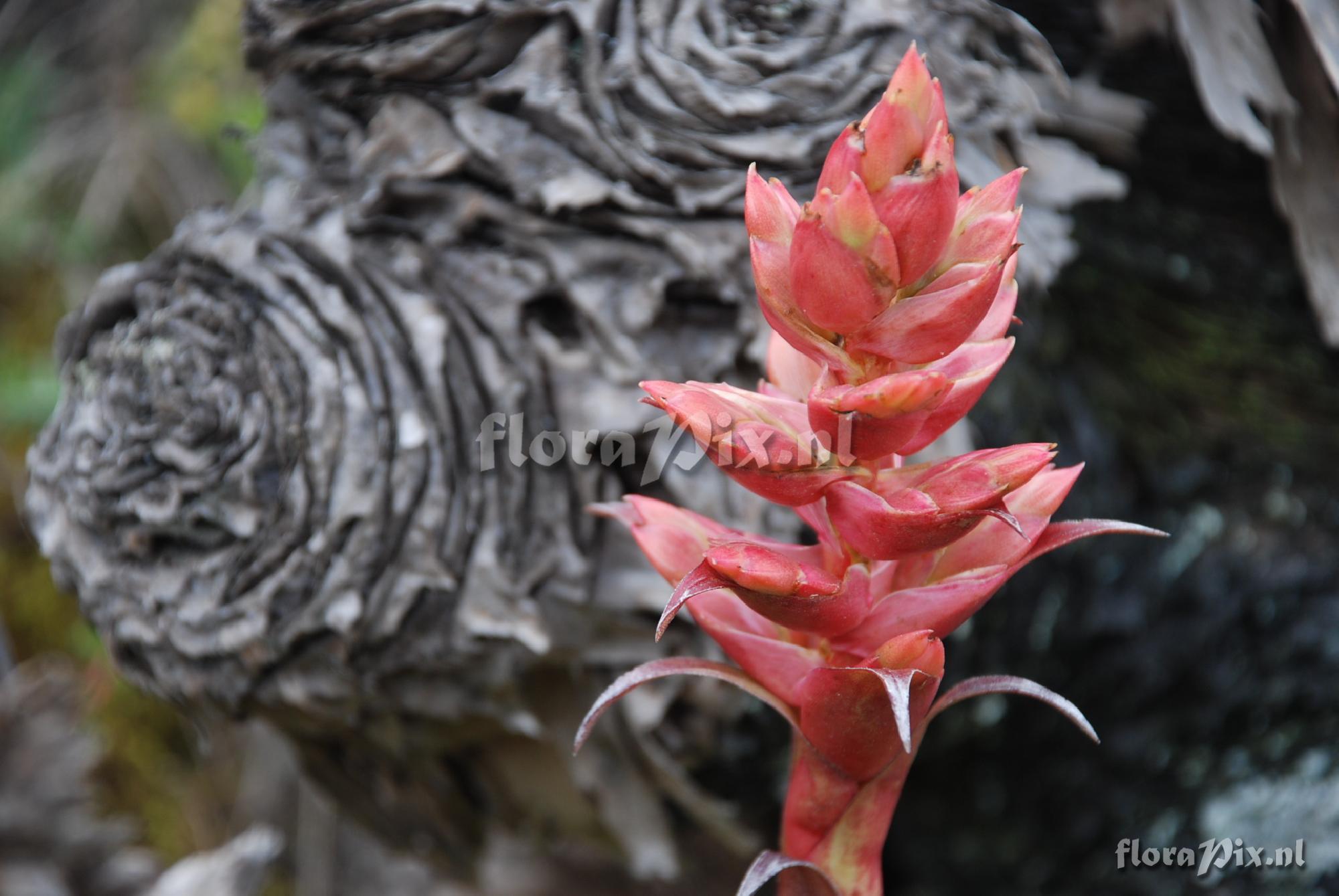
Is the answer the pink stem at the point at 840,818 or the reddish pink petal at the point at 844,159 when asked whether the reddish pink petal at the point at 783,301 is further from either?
the pink stem at the point at 840,818

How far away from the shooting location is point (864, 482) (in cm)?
35

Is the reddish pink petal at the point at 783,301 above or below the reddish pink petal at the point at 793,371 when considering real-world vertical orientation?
above

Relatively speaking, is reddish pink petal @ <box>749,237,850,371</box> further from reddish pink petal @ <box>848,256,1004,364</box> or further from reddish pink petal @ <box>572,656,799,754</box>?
reddish pink petal @ <box>572,656,799,754</box>

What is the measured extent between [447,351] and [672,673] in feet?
0.95

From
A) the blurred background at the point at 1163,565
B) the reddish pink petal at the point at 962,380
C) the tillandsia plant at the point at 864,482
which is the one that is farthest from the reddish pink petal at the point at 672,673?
the blurred background at the point at 1163,565

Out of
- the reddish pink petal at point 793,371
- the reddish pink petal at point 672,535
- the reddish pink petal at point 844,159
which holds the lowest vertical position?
the reddish pink petal at point 672,535

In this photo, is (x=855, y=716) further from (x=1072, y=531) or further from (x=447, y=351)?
(x=447, y=351)

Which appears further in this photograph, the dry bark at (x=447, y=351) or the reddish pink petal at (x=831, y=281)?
the dry bark at (x=447, y=351)

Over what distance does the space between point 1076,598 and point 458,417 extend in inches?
19.3

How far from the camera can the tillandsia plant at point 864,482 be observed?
32cm

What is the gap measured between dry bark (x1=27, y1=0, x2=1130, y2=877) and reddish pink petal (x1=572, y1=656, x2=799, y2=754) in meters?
0.22

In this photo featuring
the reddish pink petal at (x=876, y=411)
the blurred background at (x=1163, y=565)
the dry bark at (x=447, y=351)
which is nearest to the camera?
the reddish pink petal at (x=876, y=411)

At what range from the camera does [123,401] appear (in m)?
0.60

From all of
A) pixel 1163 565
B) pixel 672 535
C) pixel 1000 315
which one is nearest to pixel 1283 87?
pixel 1163 565
